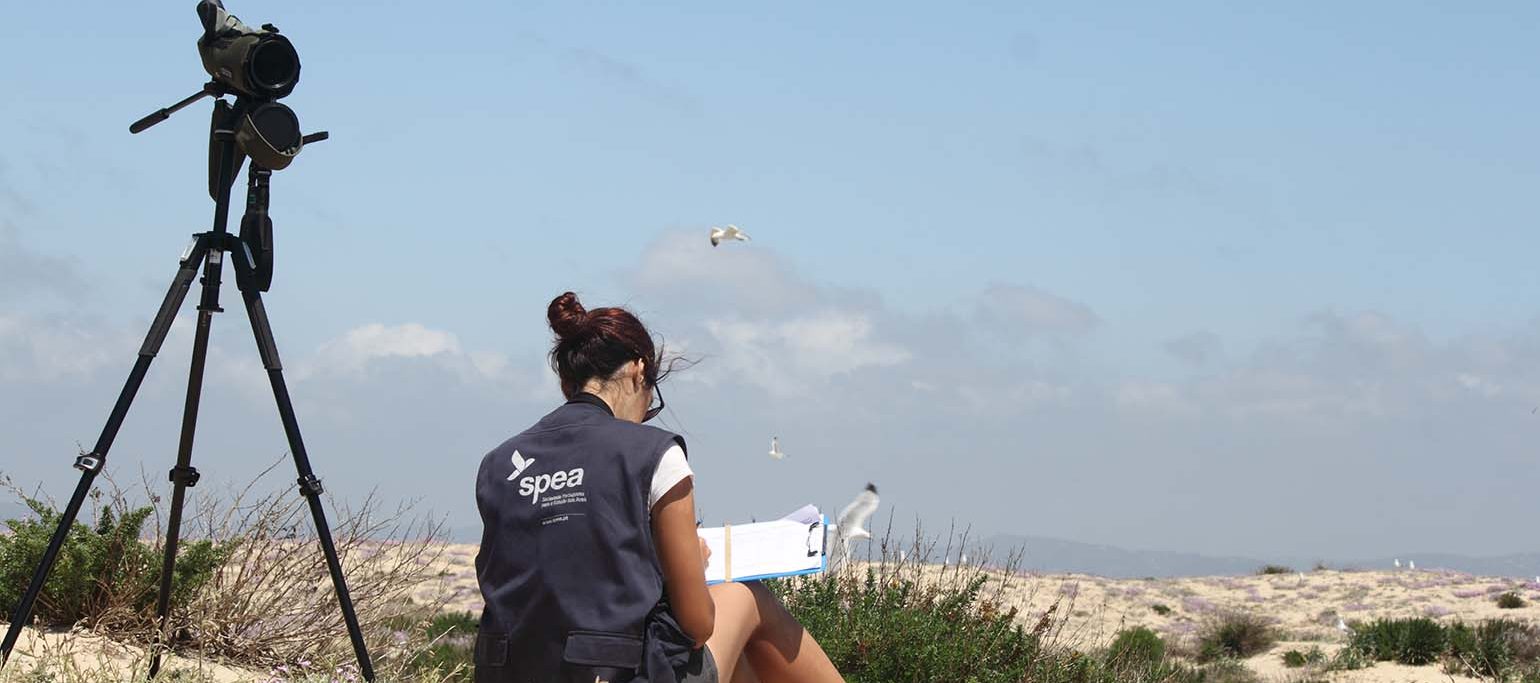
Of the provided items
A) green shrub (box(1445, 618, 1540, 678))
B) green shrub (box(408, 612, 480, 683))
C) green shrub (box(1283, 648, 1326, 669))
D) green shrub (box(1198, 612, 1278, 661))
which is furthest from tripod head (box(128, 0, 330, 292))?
green shrub (box(1198, 612, 1278, 661))

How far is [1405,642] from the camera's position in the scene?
13.2 metres

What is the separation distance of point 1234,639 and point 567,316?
1431 centimetres

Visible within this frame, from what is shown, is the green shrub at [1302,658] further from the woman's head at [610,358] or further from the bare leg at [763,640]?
the woman's head at [610,358]

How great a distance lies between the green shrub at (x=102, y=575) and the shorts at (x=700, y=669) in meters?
3.19

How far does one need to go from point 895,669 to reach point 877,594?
0.56 metres

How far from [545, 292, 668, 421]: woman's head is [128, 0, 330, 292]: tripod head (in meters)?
1.55

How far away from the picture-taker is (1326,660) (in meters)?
14.1

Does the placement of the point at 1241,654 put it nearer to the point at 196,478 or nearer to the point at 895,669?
the point at 895,669

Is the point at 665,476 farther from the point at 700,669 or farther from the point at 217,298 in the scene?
the point at 217,298

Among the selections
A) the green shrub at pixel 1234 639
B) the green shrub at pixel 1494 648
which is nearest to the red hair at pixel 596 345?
the green shrub at pixel 1494 648

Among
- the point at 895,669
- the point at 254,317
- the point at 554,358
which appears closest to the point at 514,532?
the point at 554,358

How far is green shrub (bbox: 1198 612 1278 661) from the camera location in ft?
51.7

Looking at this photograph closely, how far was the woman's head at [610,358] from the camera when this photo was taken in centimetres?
338

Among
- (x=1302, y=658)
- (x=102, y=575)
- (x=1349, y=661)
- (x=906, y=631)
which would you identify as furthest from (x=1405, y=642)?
(x=102, y=575)
